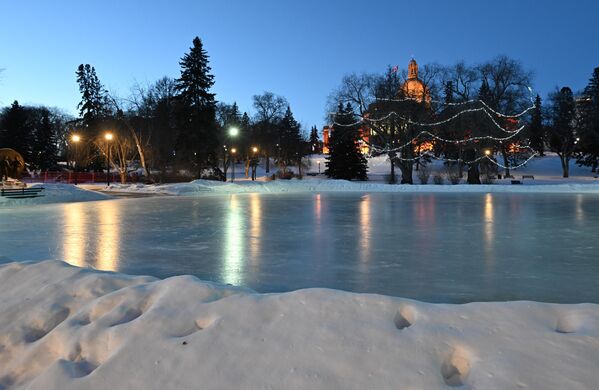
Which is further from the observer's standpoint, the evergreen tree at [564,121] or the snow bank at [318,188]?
the evergreen tree at [564,121]

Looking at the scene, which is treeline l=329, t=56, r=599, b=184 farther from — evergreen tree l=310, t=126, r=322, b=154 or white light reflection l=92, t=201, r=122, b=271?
evergreen tree l=310, t=126, r=322, b=154

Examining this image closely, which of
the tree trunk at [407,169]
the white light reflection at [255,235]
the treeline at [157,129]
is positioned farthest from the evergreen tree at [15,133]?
the white light reflection at [255,235]

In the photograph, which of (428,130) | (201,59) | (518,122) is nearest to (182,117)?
(201,59)

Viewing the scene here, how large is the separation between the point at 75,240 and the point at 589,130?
214 ft

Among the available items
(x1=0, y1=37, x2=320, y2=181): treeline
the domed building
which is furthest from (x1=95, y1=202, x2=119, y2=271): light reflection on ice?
the domed building

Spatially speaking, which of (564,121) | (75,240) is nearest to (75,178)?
(75,240)

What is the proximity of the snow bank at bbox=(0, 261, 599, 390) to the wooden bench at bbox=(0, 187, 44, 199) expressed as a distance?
1840 centimetres

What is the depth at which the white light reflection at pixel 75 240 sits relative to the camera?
698cm

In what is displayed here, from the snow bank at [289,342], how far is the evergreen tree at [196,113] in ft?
134

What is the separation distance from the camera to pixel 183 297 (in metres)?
3.71

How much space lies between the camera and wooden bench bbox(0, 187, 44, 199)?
764 inches

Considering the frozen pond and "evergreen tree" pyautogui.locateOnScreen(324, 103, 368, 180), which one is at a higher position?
"evergreen tree" pyautogui.locateOnScreen(324, 103, 368, 180)

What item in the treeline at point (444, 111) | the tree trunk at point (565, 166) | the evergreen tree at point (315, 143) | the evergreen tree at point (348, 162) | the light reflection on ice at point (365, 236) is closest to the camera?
the light reflection on ice at point (365, 236)

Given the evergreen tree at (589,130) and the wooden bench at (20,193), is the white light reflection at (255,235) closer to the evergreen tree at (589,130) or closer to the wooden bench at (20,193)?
the wooden bench at (20,193)
